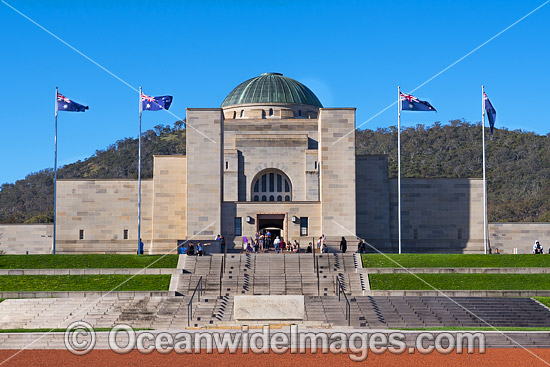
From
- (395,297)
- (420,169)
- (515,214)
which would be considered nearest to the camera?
(395,297)

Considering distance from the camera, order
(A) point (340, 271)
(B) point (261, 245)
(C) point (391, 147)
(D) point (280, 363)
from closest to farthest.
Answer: (D) point (280, 363) < (A) point (340, 271) < (B) point (261, 245) < (C) point (391, 147)

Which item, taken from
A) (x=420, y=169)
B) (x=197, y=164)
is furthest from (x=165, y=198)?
(x=420, y=169)

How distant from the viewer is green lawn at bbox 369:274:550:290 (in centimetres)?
3256

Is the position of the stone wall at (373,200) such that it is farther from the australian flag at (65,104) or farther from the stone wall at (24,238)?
the stone wall at (24,238)

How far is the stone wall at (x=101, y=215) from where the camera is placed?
4953 cm

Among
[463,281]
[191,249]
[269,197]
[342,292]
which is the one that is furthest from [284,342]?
[269,197]

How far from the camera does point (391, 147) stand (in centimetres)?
11912

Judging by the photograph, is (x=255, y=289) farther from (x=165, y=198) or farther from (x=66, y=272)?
(x=165, y=198)

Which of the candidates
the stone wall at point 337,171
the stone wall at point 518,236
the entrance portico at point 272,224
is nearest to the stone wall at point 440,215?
the stone wall at point 518,236

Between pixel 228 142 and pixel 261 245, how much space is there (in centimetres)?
1022

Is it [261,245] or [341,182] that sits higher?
[341,182]

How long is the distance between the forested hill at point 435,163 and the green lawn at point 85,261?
176ft

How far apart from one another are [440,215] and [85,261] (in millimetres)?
24247

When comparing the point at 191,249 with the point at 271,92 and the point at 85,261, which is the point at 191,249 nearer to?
the point at 85,261
